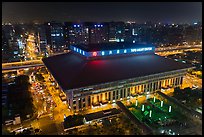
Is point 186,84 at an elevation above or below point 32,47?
below

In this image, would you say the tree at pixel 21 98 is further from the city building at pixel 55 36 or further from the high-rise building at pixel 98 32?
the high-rise building at pixel 98 32

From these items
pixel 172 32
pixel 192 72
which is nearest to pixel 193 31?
pixel 172 32

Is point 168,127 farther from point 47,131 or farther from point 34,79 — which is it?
point 34,79

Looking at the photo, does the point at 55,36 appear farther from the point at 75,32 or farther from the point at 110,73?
the point at 110,73

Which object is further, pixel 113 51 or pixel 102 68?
pixel 113 51

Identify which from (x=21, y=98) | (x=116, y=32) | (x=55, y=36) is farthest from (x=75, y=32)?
(x=21, y=98)

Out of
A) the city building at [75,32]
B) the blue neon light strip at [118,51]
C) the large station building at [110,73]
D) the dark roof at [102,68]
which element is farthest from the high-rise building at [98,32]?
the dark roof at [102,68]

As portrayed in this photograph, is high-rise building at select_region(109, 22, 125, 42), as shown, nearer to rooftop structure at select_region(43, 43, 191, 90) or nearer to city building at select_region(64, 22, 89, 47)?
city building at select_region(64, 22, 89, 47)
